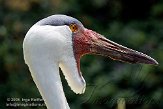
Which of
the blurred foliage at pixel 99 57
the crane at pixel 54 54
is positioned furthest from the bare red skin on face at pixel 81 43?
the blurred foliage at pixel 99 57

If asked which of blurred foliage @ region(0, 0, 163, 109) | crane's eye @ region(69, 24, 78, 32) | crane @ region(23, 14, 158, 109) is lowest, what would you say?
crane @ region(23, 14, 158, 109)

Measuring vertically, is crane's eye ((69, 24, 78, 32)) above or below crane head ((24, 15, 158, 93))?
above

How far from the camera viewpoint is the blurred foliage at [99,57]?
8.55m

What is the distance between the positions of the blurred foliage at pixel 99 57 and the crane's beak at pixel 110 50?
2.85 meters

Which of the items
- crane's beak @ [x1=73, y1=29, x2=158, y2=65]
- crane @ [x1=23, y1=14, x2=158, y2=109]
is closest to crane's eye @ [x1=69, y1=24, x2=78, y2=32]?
crane @ [x1=23, y1=14, x2=158, y2=109]

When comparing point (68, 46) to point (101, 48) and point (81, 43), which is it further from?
point (101, 48)

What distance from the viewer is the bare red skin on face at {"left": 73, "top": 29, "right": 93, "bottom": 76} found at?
4.89 meters

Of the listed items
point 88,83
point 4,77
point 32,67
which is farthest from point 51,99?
point 4,77

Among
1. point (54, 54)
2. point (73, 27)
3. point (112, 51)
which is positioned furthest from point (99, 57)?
point (54, 54)

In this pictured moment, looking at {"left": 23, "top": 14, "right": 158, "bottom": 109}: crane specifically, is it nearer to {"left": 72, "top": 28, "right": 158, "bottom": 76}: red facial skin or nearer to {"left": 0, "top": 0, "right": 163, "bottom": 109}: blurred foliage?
{"left": 72, "top": 28, "right": 158, "bottom": 76}: red facial skin

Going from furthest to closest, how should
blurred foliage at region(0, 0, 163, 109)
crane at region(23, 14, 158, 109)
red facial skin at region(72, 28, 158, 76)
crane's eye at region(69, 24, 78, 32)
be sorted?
blurred foliage at region(0, 0, 163, 109) < red facial skin at region(72, 28, 158, 76) < crane's eye at region(69, 24, 78, 32) < crane at region(23, 14, 158, 109)

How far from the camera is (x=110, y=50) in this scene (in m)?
5.02

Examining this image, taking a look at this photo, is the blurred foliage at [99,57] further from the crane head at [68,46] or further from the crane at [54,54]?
the crane at [54,54]

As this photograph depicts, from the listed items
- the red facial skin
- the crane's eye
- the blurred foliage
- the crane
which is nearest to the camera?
the crane
